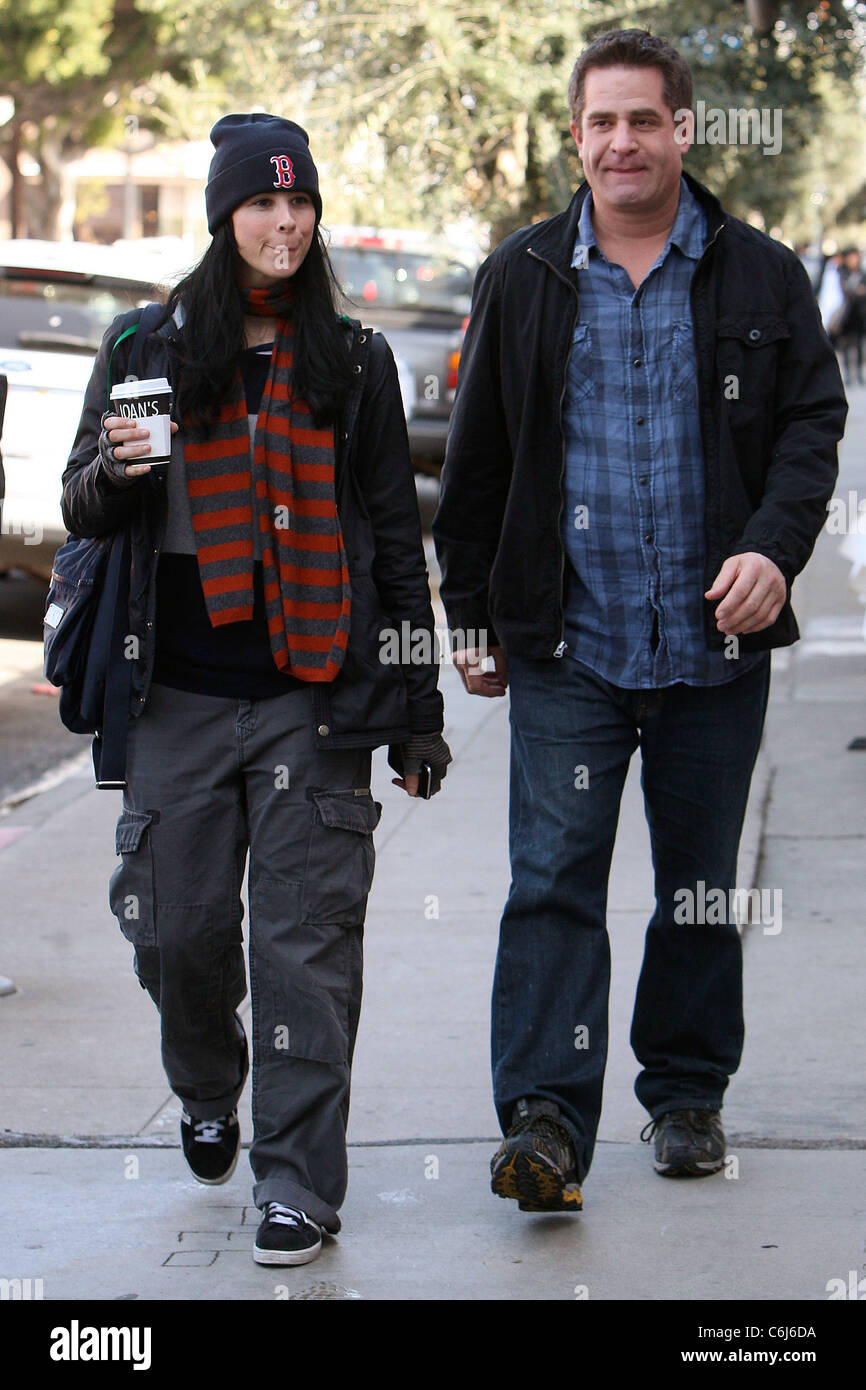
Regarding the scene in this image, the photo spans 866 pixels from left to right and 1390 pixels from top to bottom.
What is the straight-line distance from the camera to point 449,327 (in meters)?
14.1

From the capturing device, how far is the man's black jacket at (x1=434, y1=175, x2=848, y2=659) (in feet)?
11.5

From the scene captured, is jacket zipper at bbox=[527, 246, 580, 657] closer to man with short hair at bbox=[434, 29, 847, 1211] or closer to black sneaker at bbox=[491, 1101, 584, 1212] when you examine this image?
man with short hair at bbox=[434, 29, 847, 1211]

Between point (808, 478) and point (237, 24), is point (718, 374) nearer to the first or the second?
point (808, 478)

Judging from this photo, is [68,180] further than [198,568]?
Yes

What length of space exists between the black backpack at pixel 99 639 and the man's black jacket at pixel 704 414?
0.64 metres

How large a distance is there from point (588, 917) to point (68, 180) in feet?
136

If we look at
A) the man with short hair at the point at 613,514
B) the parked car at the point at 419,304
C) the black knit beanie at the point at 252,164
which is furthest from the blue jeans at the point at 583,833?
the parked car at the point at 419,304

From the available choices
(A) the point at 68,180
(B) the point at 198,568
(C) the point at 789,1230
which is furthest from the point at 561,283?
(A) the point at 68,180

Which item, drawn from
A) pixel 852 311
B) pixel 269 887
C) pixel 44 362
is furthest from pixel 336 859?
pixel 852 311

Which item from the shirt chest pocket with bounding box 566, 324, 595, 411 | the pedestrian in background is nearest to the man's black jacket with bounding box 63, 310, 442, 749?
the shirt chest pocket with bounding box 566, 324, 595, 411

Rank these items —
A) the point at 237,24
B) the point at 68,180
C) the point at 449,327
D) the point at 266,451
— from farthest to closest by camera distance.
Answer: the point at 68,180, the point at 237,24, the point at 449,327, the point at 266,451

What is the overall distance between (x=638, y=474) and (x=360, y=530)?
0.51 meters

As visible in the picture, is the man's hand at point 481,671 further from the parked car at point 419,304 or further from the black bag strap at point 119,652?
the parked car at point 419,304

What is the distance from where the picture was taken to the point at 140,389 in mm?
3240
